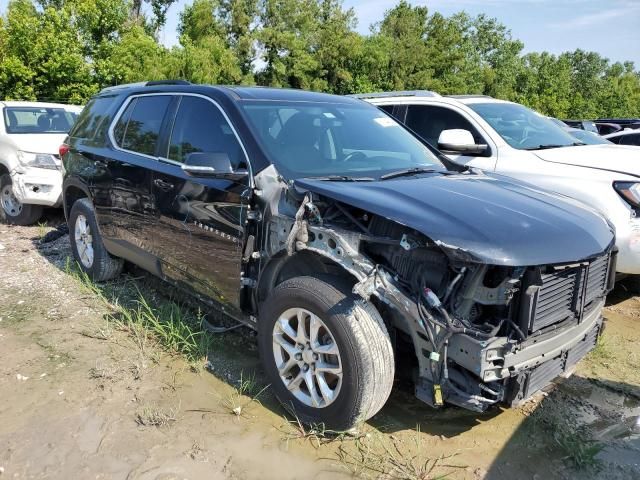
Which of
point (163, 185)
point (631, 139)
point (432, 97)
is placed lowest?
point (631, 139)

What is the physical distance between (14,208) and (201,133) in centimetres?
527

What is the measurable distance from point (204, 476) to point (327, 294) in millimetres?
1063

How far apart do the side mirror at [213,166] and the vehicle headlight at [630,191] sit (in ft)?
10.4

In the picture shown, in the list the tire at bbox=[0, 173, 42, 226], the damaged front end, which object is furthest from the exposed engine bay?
the tire at bbox=[0, 173, 42, 226]

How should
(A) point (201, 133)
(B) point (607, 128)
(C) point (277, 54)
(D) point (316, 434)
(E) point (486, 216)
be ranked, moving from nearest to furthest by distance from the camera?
(E) point (486, 216), (D) point (316, 434), (A) point (201, 133), (B) point (607, 128), (C) point (277, 54)

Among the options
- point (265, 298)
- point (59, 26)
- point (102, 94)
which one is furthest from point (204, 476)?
point (59, 26)

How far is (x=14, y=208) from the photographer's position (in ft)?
25.5

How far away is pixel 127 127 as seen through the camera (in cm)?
468

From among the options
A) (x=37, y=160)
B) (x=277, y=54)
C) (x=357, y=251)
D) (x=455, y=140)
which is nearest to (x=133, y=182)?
(x=357, y=251)

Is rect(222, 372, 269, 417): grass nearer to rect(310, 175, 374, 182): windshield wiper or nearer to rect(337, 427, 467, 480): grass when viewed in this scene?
rect(337, 427, 467, 480): grass

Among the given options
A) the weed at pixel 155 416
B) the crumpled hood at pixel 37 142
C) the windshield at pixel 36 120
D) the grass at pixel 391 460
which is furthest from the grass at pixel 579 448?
the windshield at pixel 36 120

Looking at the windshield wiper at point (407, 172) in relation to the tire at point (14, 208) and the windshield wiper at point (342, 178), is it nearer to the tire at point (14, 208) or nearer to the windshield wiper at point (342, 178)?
the windshield wiper at point (342, 178)

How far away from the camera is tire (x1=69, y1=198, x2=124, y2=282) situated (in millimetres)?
5152

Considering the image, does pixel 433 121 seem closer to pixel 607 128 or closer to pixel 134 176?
pixel 134 176
